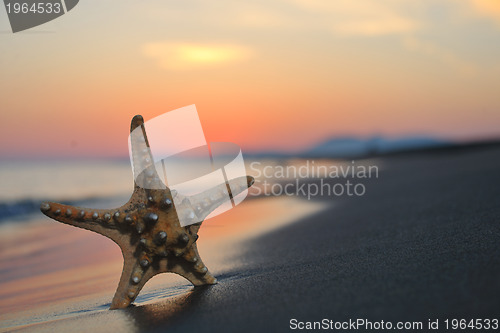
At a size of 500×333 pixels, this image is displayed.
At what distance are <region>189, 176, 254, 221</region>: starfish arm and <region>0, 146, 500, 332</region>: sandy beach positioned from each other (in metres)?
0.57

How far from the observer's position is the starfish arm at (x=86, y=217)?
3.47m

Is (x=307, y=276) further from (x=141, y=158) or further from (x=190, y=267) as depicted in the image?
(x=141, y=158)

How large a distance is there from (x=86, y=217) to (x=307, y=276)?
1612 millimetres

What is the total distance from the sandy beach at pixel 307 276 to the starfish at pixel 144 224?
0.21m

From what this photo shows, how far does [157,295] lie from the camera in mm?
3803

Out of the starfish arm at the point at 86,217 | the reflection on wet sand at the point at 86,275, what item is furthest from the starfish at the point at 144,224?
the reflection on wet sand at the point at 86,275

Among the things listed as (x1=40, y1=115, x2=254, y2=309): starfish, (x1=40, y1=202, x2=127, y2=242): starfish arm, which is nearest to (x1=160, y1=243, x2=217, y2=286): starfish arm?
(x1=40, y1=115, x2=254, y2=309): starfish

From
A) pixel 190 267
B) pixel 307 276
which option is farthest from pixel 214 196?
pixel 307 276

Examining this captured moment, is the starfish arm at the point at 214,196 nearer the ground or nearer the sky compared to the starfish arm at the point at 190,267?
nearer the sky

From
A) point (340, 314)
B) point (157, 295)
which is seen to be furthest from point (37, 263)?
point (340, 314)

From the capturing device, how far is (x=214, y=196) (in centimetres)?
380

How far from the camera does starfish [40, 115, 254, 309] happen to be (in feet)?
11.4

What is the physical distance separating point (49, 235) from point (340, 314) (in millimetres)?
6959

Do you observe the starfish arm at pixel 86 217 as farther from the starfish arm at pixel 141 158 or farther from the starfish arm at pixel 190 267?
the starfish arm at pixel 190 267
